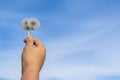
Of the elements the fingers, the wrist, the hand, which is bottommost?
the wrist

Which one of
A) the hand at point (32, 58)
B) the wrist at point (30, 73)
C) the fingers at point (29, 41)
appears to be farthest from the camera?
the fingers at point (29, 41)

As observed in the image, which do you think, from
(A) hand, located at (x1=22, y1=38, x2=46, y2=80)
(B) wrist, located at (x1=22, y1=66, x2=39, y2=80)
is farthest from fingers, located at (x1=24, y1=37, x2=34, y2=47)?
(B) wrist, located at (x1=22, y1=66, x2=39, y2=80)

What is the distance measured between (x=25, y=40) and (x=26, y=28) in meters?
0.57

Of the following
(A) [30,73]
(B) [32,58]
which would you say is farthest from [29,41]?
(A) [30,73]

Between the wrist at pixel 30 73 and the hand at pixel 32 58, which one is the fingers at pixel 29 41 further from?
Answer: the wrist at pixel 30 73

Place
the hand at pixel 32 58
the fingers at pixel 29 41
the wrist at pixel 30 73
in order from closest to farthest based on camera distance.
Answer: the wrist at pixel 30 73
the hand at pixel 32 58
the fingers at pixel 29 41

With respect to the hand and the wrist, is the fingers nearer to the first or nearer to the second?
the hand

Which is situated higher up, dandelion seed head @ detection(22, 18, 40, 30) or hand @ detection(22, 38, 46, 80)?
dandelion seed head @ detection(22, 18, 40, 30)

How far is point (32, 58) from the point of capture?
3535mm

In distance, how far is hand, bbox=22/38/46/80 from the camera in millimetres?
3174

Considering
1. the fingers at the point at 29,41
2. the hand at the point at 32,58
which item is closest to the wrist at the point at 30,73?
the hand at the point at 32,58

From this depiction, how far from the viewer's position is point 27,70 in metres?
3.25

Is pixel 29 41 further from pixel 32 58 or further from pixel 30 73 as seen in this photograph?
pixel 30 73

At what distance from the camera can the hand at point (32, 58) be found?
3.17 metres
